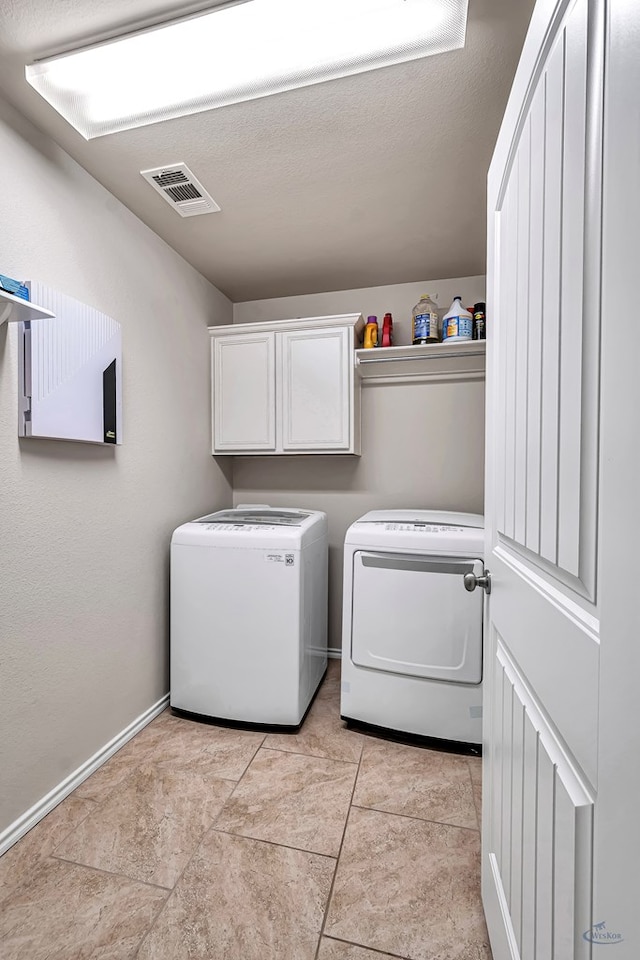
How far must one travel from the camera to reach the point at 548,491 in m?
0.69

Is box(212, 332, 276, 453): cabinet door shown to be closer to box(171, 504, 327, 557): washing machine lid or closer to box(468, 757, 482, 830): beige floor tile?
box(171, 504, 327, 557): washing machine lid

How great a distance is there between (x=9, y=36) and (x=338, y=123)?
0.96m

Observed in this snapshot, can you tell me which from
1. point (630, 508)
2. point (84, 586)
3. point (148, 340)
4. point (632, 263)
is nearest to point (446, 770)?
point (84, 586)

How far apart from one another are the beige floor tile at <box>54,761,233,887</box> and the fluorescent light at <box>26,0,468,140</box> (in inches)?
92.6

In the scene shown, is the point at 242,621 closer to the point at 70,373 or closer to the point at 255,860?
the point at 255,860

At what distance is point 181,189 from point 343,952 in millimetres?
2574

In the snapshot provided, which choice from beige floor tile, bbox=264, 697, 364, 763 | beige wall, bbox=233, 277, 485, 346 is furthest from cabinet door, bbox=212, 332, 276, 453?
beige floor tile, bbox=264, 697, 364, 763

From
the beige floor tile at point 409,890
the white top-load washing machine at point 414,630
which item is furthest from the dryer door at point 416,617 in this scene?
the beige floor tile at point 409,890

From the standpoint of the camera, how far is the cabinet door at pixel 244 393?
103 inches

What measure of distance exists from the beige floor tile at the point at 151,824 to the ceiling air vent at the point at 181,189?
93.2 inches

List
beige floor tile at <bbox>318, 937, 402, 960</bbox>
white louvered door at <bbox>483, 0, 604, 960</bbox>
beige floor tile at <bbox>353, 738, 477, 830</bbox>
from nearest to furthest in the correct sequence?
white louvered door at <bbox>483, 0, 604, 960</bbox>, beige floor tile at <bbox>318, 937, 402, 960</bbox>, beige floor tile at <bbox>353, 738, 477, 830</bbox>

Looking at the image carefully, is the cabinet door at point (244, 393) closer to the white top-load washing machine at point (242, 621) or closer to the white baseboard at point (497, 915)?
the white top-load washing machine at point (242, 621)

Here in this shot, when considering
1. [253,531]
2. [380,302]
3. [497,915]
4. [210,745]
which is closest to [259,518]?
[253,531]

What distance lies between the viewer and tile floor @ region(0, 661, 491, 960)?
1.16 meters
